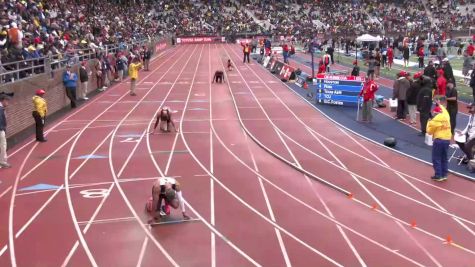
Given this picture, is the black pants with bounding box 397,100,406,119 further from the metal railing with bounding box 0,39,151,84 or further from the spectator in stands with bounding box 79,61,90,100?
the spectator in stands with bounding box 79,61,90,100

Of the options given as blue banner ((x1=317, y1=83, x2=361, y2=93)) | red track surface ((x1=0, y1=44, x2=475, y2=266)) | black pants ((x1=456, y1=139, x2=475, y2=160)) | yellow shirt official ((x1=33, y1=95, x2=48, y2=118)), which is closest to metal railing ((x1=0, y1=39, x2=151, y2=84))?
yellow shirt official ((x1=33, y1=95, x2=48, y2=118))

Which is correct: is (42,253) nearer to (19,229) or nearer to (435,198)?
(19,229)

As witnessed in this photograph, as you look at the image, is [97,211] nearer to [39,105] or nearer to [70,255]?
[70,255]

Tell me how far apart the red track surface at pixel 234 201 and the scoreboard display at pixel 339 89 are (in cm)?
332

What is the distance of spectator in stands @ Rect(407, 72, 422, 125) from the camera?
15.6m

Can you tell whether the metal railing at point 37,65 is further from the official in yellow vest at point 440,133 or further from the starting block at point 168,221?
the official in yellow vest at point 440,133

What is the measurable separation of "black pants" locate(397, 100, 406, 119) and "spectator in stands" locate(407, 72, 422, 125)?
2.14 feet

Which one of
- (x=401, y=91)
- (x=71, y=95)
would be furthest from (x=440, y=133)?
(x=71, y=95)

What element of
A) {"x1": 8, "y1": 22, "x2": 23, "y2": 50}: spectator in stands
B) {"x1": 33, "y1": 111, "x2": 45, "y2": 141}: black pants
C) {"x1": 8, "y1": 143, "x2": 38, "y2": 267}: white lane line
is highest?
{"x1": 8, "y1": 22, "x2": 23, "y2": 50}: spectator in stands

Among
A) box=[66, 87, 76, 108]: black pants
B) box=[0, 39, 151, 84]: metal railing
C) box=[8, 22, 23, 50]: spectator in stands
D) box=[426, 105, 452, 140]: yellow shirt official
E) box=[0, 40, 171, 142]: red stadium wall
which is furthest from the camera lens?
box=[66, 87, 76, 108]: black pants

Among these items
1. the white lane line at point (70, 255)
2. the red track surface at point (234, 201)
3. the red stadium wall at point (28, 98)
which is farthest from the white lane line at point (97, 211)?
the red stadium wall at point (28, 98)

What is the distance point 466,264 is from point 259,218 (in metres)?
3.31

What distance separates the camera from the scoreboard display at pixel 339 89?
20152 millimetres

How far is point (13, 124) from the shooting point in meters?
15.5
